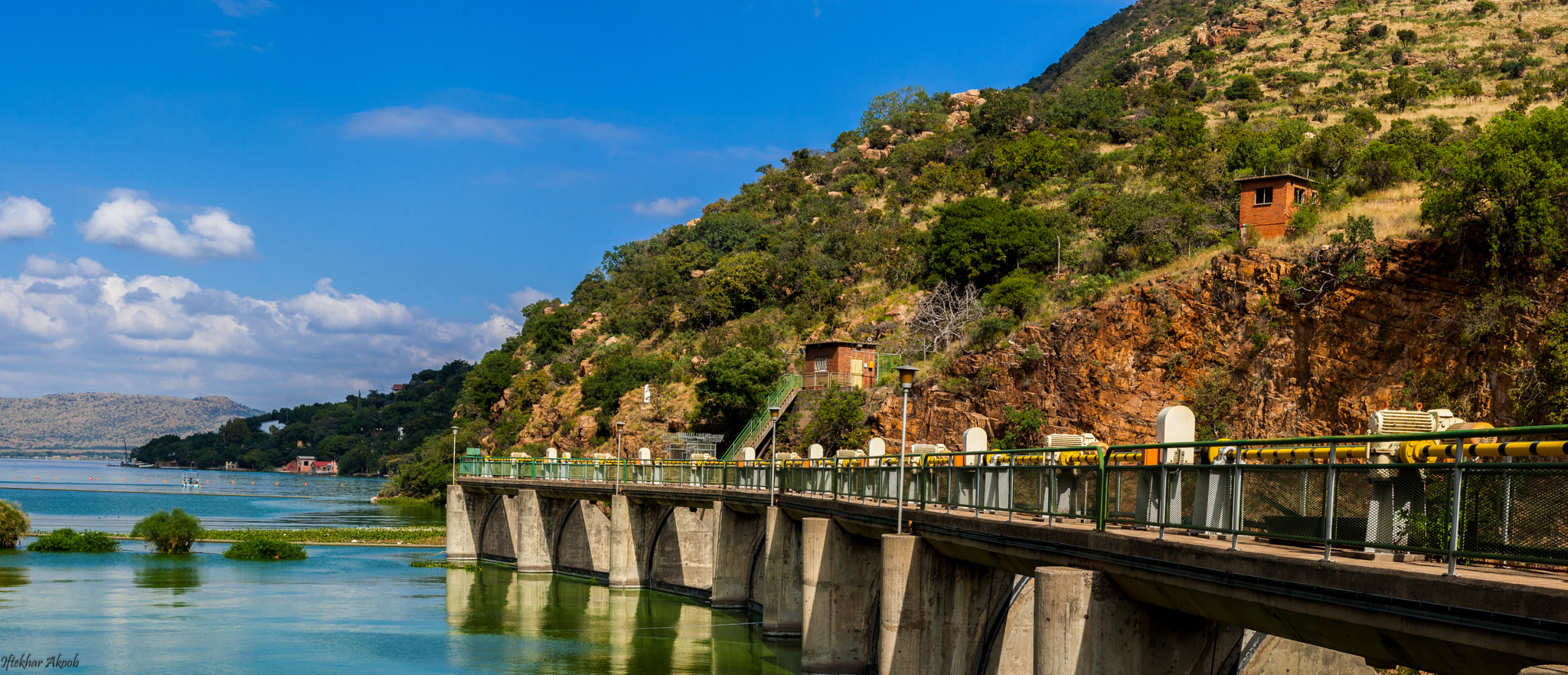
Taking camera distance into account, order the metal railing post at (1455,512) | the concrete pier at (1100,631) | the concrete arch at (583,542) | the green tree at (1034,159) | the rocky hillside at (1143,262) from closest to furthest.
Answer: the metal railing post at (1455,512) < the concrete pier at (1100,631) < the rocky hillside at (1143,262) < the concrete arch at (583,542) < the green tree at (1034,159)

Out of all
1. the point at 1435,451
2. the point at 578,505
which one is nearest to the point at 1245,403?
the point at 578,505

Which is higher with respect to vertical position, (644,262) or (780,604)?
(644,262)

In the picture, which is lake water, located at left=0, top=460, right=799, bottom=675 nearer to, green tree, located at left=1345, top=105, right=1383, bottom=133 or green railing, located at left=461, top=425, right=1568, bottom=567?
green railing, located at left=461, top=425, right=1568, bottom=567

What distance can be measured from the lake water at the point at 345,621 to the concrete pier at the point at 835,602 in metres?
3.92

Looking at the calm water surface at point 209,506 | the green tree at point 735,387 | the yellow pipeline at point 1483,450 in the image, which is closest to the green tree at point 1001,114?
the green tree at point 735,387

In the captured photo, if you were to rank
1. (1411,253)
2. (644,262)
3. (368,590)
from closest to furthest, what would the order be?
(1411,253) → (368,590) → (644,262)

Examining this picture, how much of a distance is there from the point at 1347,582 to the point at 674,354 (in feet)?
280

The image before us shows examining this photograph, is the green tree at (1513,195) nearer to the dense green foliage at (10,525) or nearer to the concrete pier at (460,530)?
the concrete pier at (460,530)

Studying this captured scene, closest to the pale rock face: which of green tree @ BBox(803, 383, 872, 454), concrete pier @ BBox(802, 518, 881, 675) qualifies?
green tree @ BBox(803, 383, 872, 454)

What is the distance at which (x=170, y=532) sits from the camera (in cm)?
Result: 6862

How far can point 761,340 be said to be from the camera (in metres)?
85.0

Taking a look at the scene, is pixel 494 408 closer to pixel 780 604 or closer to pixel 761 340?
pixel 761 340

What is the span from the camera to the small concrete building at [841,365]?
222 ft

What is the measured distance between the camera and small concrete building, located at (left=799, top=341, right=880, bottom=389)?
67.6m
